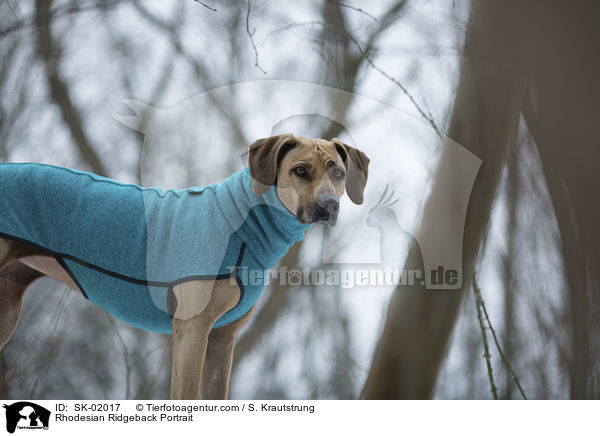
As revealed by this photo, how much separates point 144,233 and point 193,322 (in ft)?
0.71

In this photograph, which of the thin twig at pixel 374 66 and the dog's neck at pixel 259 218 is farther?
the thin twig at pixel 374 66

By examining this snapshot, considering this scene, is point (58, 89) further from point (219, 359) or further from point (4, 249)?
point (219, 359)

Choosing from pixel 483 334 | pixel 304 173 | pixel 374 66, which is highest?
pixel 374 66

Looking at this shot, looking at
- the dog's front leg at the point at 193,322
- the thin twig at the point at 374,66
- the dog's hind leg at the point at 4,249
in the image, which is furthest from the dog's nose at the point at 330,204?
the dog's hind leg at the point at 4,249

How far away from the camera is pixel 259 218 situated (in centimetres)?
105

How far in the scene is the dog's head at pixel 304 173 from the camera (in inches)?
39.7

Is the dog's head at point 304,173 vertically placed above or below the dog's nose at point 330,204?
above

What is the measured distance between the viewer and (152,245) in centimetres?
106

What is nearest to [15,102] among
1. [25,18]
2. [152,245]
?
[25,18]

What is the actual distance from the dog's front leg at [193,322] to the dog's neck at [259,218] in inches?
4.2

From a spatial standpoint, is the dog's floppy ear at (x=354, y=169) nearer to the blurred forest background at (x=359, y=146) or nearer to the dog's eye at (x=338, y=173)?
the dog's eye at (x=338, y=173)

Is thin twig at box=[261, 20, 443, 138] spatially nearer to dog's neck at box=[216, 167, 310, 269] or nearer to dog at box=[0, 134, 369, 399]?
dog at box=[0, 134, 369, 399]

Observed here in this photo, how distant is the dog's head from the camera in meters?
1.01
